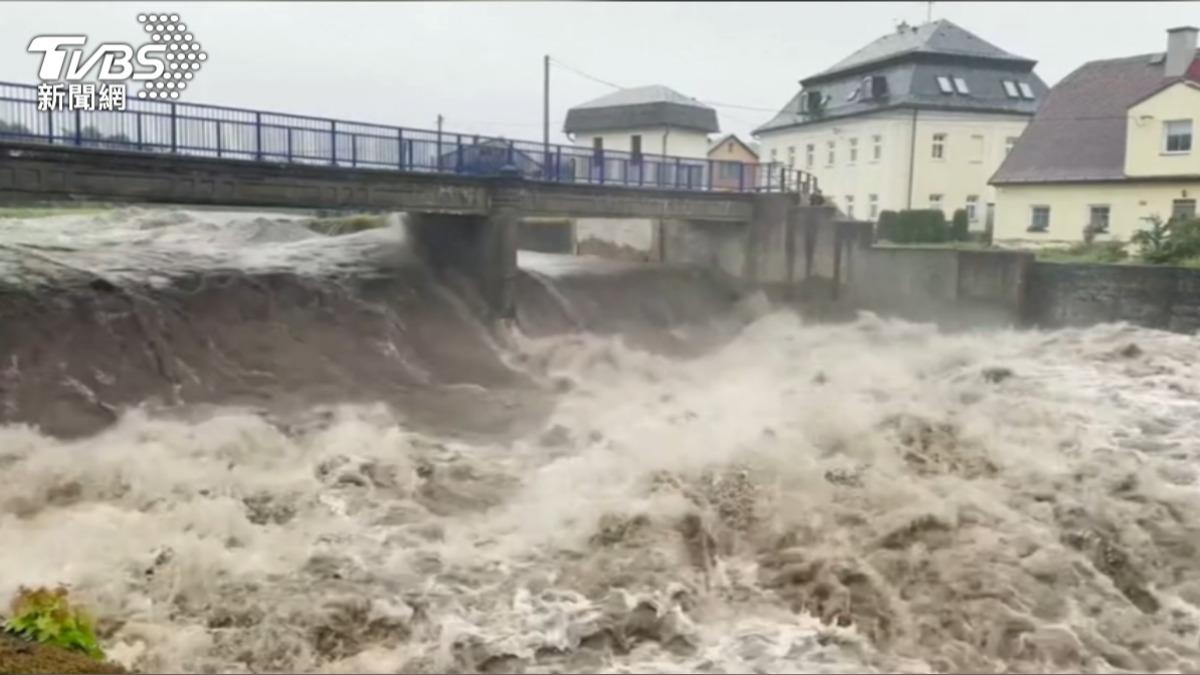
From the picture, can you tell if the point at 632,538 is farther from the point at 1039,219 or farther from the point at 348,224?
the point at 1039,219

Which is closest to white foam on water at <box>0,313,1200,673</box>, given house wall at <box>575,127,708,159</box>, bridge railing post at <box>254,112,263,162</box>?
bridge railing post at <box>254,112,263,162</box>

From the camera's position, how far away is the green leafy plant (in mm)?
6395

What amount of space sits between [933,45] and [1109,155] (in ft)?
42.7

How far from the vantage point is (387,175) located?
67.5 ft

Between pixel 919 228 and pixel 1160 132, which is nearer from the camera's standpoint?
pixel 1160 132

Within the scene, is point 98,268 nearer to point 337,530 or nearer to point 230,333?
point 230,333

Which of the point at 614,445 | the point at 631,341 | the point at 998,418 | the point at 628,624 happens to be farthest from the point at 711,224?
the point at 628,624

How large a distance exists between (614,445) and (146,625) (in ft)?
23.7

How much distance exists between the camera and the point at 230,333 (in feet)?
60.3

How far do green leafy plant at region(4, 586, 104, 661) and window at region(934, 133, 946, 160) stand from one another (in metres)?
40.6

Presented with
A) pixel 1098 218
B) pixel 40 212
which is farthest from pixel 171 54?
pixel 1098 218

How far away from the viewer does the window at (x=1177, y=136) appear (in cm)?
2870

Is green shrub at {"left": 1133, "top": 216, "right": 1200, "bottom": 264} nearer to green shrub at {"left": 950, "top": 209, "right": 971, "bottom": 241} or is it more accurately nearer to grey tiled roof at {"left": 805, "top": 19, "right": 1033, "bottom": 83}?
green shrub at {"left": 950, "top": 209, "right": 971, "bottom": 241}

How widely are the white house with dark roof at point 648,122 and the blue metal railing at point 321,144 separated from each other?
18612mm
